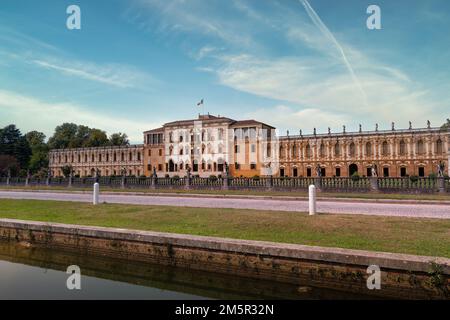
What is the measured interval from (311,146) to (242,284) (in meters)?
65.4

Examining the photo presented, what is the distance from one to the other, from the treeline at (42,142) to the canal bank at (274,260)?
96.6 meters

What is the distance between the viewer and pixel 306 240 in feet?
25.0

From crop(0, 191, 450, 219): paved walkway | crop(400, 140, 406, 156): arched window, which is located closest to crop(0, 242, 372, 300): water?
crop(0, 191, 450, 219): paved walkway

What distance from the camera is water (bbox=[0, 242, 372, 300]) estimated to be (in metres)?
6.44

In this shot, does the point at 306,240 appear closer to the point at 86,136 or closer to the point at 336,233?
the point at 336,233

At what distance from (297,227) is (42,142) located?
135068mm

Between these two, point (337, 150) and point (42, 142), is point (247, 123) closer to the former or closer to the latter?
point (337, 150)

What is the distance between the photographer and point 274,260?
6.90 metres

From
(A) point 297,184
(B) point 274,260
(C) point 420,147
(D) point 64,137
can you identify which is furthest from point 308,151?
(D) point 64,137

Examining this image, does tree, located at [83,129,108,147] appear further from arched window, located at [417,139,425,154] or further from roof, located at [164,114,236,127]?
arched window, located at [417,139,425,154]

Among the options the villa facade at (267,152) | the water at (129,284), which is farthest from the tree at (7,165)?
the water at (129,284)

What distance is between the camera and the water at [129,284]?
6.44 metres

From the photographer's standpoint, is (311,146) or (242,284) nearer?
(242,284)
